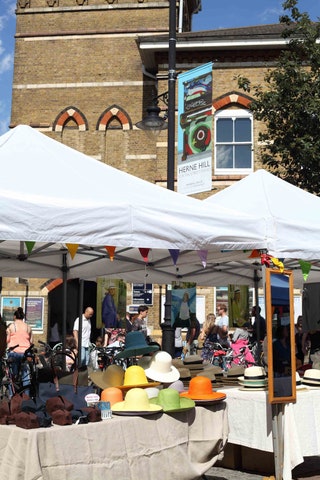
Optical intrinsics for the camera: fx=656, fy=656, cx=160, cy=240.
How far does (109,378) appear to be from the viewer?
5.72 meters

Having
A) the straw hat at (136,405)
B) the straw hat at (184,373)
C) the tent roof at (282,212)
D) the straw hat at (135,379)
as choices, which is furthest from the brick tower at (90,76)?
the straw hat at (136,405)

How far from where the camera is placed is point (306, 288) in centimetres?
1318

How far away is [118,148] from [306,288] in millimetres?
12887

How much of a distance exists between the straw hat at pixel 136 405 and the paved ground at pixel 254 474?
179 cm

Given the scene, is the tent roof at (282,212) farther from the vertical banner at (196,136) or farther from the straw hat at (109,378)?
the vertical banner at (196,136)

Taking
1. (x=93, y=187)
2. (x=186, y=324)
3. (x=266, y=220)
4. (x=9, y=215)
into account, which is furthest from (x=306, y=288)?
(x=9, y=215)

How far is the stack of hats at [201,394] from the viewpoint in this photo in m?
5.58

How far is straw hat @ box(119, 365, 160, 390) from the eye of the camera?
5523 mm

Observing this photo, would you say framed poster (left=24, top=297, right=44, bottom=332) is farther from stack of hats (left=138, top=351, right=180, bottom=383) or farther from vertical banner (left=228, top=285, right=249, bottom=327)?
stack of hats (left=138, top=351, right=180, bottom=383)

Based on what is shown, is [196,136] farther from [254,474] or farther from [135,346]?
[254,474]

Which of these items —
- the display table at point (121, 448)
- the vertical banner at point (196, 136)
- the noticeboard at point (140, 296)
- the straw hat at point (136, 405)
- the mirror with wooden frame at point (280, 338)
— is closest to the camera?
the display table at point (121, 448)

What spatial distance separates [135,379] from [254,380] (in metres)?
1.59

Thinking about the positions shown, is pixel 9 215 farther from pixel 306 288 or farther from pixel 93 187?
pixel 306 288

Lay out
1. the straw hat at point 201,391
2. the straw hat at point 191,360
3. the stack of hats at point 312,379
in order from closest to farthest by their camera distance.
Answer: the straw hat at point 201,391, the stack of hats at point 312,379, the straw hat at point 191,360
